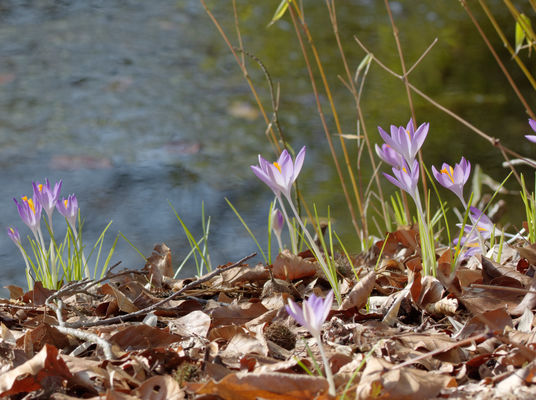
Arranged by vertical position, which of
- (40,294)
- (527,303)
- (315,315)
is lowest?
(40,294)

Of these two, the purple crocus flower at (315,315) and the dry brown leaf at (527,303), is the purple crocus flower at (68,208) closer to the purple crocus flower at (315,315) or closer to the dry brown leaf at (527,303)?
the purple crocus flower at (315,315)

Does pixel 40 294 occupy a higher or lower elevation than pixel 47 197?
lower

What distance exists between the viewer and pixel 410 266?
1297mm

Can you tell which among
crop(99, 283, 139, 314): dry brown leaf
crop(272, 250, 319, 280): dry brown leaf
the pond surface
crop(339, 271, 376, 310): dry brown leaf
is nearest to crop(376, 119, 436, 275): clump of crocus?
crop(339, 271, 376, 310): dry brown leaf

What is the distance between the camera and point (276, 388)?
0.79 m

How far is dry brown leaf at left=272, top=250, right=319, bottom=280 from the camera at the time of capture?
4.46 ft

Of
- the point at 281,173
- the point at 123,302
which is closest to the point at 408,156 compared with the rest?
the point at 281,173

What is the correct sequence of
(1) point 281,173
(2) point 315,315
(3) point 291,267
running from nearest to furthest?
(2) point 315,315, (1) point 281,173, (3) point 291,267

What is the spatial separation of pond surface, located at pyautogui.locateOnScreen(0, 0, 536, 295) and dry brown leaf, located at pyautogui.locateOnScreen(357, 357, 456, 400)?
2.14m

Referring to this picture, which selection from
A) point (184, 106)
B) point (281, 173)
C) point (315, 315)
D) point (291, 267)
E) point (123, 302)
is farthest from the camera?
point (184, 106)

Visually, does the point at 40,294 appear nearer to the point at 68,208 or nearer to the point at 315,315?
the point at 68,208

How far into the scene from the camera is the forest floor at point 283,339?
→ 821mm

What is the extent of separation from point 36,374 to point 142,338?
0.19 meters

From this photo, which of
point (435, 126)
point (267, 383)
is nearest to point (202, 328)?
point (267, 383)
